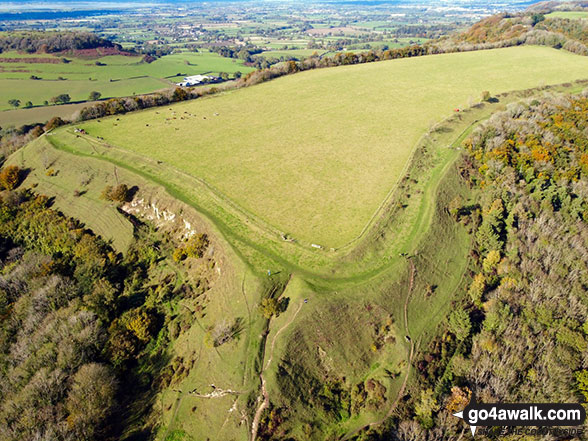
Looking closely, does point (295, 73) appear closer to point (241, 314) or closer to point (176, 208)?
point (176, 208)

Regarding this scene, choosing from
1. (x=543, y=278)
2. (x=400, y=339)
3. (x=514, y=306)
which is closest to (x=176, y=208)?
(x=400, y=339)

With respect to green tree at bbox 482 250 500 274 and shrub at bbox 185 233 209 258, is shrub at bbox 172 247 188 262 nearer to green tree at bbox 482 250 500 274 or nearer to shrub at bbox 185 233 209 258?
shrub at bbox 185 233 209 258

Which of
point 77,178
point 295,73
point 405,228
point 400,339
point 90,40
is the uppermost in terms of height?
point 90,40

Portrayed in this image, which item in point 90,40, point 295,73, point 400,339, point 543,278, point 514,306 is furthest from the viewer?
point 90,40

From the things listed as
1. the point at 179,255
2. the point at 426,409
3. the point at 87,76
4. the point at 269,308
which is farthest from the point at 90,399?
the point at 87,76

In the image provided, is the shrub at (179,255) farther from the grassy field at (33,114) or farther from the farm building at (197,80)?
the farm building at (197,80)
